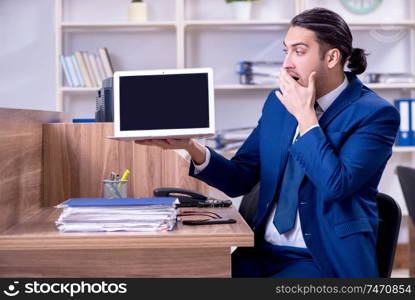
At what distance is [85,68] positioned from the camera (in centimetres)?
399

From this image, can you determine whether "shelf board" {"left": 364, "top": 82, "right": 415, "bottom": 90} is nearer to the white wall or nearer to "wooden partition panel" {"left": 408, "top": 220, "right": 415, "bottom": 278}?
"wooden partition panel" {"left": 408, "top": 220, "right": 415, "bottom": 278}

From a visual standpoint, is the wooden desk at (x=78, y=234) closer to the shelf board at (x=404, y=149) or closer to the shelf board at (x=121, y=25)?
the shelf board at (x=121, y=25)

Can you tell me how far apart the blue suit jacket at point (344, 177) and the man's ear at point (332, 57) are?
0.25ft

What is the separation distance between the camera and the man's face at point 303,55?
5.85ft

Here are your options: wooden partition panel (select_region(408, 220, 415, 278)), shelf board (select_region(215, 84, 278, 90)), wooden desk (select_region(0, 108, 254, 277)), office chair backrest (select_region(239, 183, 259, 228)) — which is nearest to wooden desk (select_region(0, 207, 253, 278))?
wooden desk (select_region(0, 108, 254, 277))

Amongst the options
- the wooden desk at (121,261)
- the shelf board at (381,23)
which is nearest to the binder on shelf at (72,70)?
the shelf board at (381,23)

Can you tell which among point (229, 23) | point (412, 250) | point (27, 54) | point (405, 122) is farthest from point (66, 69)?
point (412, 250)

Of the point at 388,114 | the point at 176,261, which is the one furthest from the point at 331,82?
the point at 176,261

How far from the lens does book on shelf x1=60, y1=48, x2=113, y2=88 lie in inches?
156

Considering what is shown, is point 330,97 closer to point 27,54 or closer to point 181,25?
point 181,25

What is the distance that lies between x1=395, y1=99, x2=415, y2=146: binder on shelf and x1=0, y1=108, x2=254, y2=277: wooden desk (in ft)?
7.44

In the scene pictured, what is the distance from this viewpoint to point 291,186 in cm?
178

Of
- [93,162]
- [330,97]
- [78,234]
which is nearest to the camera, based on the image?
[78,234]

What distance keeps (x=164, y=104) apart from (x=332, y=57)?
0.50 meters
